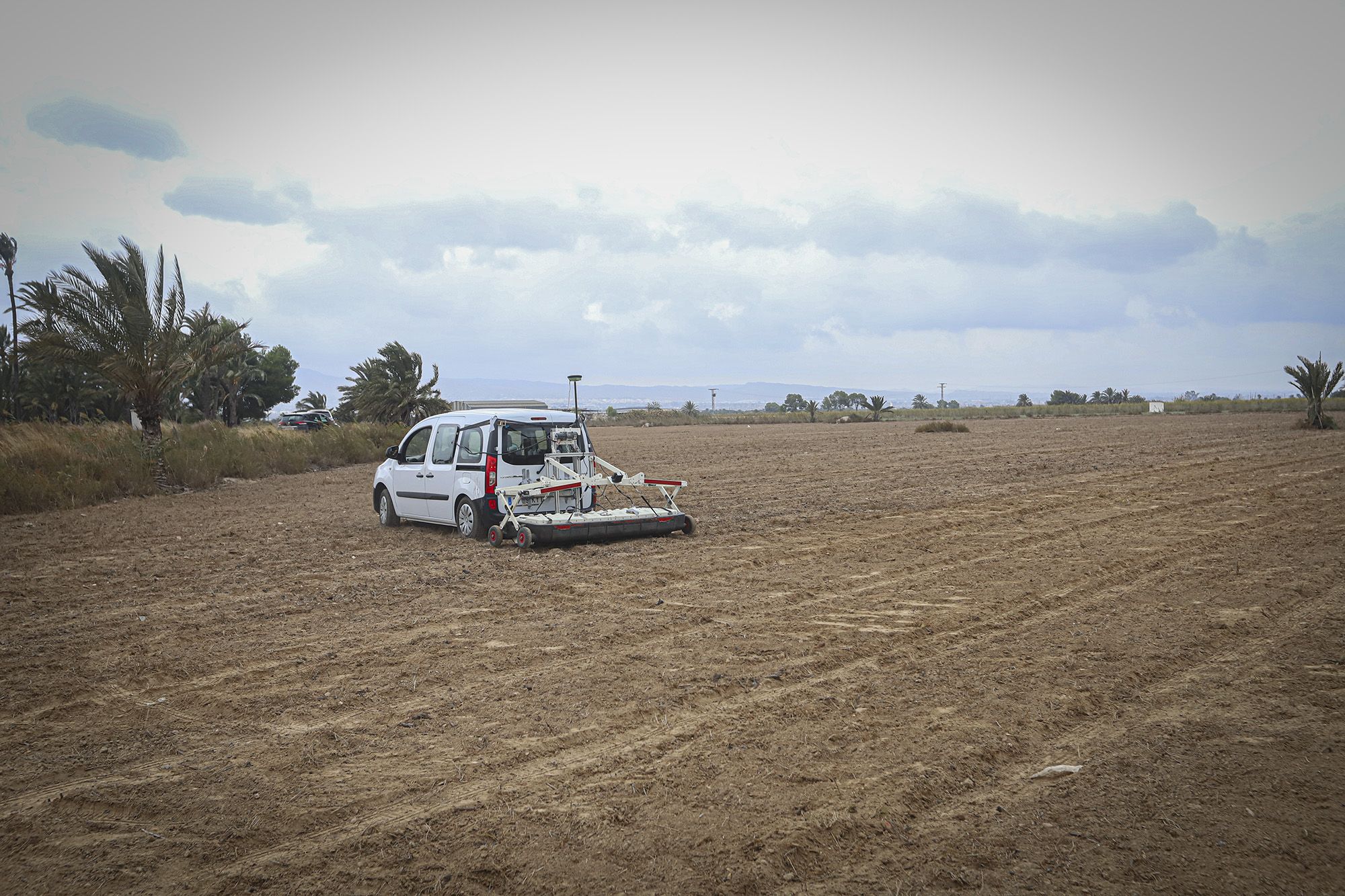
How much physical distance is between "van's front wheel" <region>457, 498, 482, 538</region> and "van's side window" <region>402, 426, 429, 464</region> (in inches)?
48.3

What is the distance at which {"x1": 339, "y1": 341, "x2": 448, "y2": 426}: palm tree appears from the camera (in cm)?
3794

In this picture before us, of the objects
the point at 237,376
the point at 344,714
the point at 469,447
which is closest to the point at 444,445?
the point at 469,447

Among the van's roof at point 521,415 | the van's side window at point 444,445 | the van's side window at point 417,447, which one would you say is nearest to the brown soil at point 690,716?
the van's side window at point 444,445

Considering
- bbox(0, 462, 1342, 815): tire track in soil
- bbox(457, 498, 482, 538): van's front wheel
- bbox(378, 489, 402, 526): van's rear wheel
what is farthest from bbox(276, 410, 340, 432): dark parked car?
bbox(0, 462, 1342, 815): tire track in soil

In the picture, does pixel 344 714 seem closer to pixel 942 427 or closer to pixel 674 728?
pixel 674 728

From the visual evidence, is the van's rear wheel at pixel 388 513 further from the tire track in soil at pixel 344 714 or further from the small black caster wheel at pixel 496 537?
the tire track in soil at pixel 344 714

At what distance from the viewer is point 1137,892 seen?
3359 mm

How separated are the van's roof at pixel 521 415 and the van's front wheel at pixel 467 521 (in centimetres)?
124

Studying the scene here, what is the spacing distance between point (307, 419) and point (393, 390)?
11.8 metres

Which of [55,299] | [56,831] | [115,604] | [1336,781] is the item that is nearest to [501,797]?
[56,831]

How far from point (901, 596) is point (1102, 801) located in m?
4.19

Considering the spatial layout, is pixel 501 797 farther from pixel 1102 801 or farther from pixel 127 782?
pixel 1102 801

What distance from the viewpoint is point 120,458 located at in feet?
66.4

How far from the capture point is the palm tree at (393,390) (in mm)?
37938
